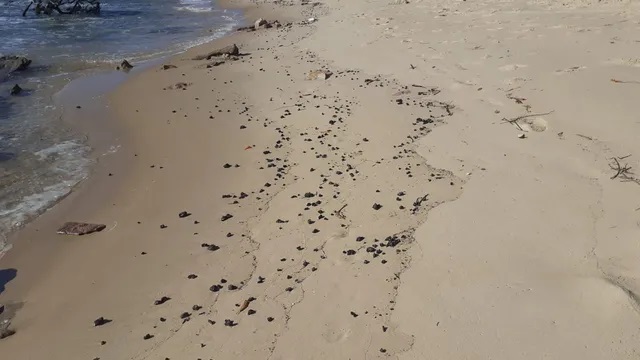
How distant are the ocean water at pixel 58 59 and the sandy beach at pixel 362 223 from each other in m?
0.55

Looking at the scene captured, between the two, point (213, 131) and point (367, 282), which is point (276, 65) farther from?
point (367, 282)

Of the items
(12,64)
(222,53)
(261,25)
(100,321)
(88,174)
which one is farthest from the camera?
(261,25)

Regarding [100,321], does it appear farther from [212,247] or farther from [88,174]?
[88,174]

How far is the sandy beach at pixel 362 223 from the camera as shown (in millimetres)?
4746


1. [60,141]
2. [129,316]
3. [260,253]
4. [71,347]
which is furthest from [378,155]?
[60,141]

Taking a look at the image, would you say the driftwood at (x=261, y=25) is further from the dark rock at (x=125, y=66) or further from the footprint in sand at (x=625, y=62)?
the footprint in sand at (x=625, y=62)

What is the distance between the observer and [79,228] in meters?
6.91

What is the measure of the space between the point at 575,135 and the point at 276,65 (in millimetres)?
7943

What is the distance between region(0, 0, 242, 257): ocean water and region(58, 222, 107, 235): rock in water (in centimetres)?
73

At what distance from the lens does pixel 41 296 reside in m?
5.81

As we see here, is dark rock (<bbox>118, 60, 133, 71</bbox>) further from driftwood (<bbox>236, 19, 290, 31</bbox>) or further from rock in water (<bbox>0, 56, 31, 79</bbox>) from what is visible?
driftwood (<bbox>236, 19, 290, 31</bbox>)

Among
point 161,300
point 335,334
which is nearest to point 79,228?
point 161,300

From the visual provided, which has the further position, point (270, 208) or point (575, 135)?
point (575, 135)

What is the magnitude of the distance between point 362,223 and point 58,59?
13.3 meters
